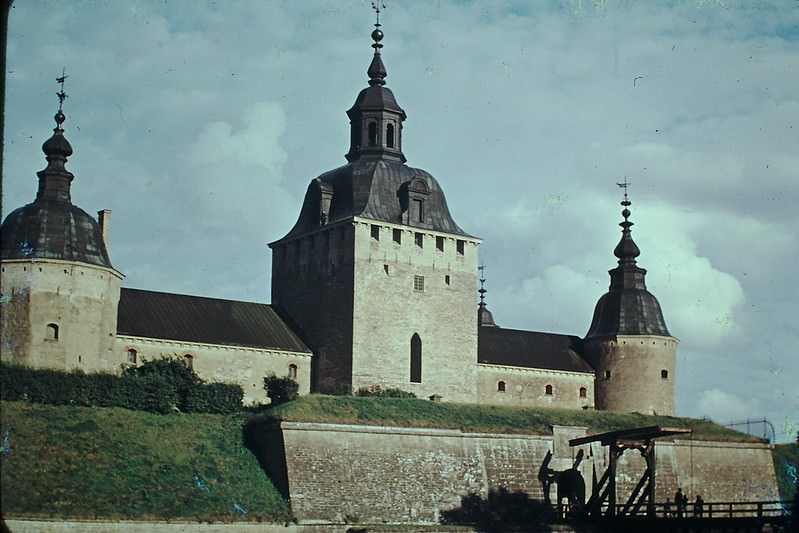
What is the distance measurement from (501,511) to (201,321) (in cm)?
1463

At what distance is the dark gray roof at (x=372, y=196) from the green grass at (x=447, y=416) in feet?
29.5

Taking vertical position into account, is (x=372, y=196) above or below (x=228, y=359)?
above

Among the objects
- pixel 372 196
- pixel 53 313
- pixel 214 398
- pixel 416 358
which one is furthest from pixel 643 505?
pixel 53 313

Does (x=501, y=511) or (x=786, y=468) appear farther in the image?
(x=786, y=468)

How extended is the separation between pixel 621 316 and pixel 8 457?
31.5 meters

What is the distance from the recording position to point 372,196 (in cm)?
4544

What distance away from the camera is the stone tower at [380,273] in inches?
1731

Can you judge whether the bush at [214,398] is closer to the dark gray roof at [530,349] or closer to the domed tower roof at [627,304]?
the dark gray roof at [530,349]

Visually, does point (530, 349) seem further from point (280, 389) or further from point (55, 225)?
point (55, 225)

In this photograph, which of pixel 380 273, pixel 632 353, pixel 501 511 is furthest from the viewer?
pixel 632 353

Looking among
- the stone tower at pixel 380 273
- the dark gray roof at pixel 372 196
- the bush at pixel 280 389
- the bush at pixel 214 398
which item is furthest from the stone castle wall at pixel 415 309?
the bush at pixel 214 398

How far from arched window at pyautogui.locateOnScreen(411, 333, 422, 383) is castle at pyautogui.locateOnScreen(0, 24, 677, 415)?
4cm

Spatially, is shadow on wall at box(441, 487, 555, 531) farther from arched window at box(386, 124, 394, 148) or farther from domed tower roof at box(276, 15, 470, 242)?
arched window at box(386, 124, 394, 148)

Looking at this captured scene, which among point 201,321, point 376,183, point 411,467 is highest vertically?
point 376,183
